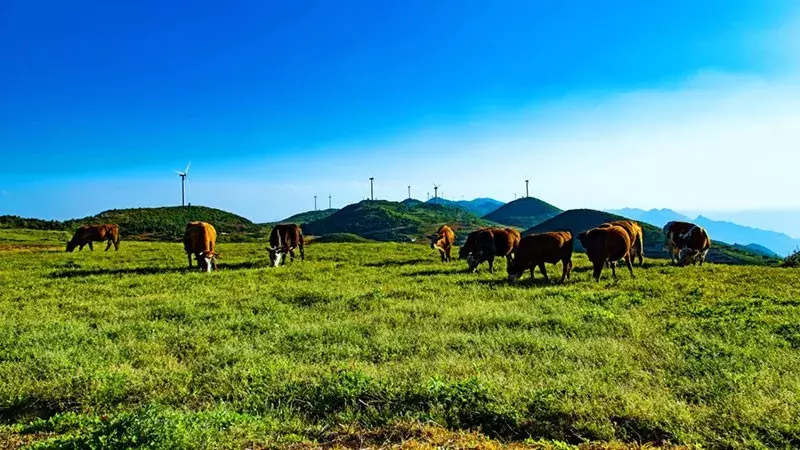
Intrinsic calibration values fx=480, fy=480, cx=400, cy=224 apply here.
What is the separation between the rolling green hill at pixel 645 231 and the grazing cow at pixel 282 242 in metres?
63.2

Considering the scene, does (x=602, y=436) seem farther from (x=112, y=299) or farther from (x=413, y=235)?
(x=413, y=235)

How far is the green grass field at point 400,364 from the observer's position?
6.02 meters

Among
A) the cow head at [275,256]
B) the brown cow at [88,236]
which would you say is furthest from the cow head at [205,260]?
the brown cow at [88,236]

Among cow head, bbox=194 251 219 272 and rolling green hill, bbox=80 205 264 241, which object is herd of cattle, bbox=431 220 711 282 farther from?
rolling green hill, bbox=80 205 264 241

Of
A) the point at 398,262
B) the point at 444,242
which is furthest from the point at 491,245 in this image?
the point at 444,242

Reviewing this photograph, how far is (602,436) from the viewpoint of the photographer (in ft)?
19.2

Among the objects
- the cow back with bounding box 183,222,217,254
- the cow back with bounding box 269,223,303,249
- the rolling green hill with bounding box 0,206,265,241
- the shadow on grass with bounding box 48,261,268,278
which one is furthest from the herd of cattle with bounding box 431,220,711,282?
the rolling green hill with bounding box 0,206,265,241

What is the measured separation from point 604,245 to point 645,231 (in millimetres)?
112245

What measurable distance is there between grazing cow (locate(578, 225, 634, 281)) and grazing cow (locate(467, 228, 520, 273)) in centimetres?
434

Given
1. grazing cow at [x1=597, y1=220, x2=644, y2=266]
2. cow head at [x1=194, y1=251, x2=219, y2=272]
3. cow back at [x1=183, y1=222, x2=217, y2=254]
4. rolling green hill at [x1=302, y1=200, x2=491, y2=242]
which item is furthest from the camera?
rolling green hill at [x1=302, y1=200, x2=491, y2=242]

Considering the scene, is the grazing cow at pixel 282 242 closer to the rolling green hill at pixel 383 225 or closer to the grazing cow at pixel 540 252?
the grazing cow at pixel 540 252

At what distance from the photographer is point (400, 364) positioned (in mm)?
8547

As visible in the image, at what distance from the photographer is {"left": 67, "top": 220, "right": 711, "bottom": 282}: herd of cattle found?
18.8 meters

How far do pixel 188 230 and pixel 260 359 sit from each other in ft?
58.1
